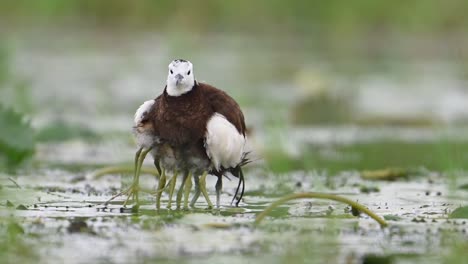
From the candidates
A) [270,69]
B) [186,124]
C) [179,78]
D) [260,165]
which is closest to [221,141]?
[186,124]

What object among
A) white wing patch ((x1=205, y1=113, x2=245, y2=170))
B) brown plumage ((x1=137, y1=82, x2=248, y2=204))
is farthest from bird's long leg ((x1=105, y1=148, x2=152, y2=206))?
white wing patch ((x1=205, y1=113, x2=245, y2=170))

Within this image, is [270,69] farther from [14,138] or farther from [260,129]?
[14,138]

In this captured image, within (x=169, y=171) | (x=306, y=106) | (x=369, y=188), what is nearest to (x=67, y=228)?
(x=169, y=171)

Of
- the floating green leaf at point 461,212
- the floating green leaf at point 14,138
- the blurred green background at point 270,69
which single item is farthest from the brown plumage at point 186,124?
the floating green leaf at point 14,138

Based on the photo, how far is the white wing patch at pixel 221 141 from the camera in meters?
6.35

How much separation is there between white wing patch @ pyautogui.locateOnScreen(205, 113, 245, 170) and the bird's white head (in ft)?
0.80

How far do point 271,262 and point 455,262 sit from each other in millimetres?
752

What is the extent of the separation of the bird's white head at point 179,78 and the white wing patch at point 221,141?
0.80 feet

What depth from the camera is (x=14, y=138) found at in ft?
28.6

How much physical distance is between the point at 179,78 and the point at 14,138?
2872 millimetres

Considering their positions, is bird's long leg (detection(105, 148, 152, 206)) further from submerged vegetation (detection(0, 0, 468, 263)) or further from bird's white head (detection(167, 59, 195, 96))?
→ bird's white head (detection(167, 59, 195, 96))

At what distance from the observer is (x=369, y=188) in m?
8.27

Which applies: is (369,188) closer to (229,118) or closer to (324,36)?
(229,118)

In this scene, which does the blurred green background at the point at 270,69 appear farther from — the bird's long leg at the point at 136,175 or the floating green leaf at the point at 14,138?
the bird's long leg at the point at 136,175
